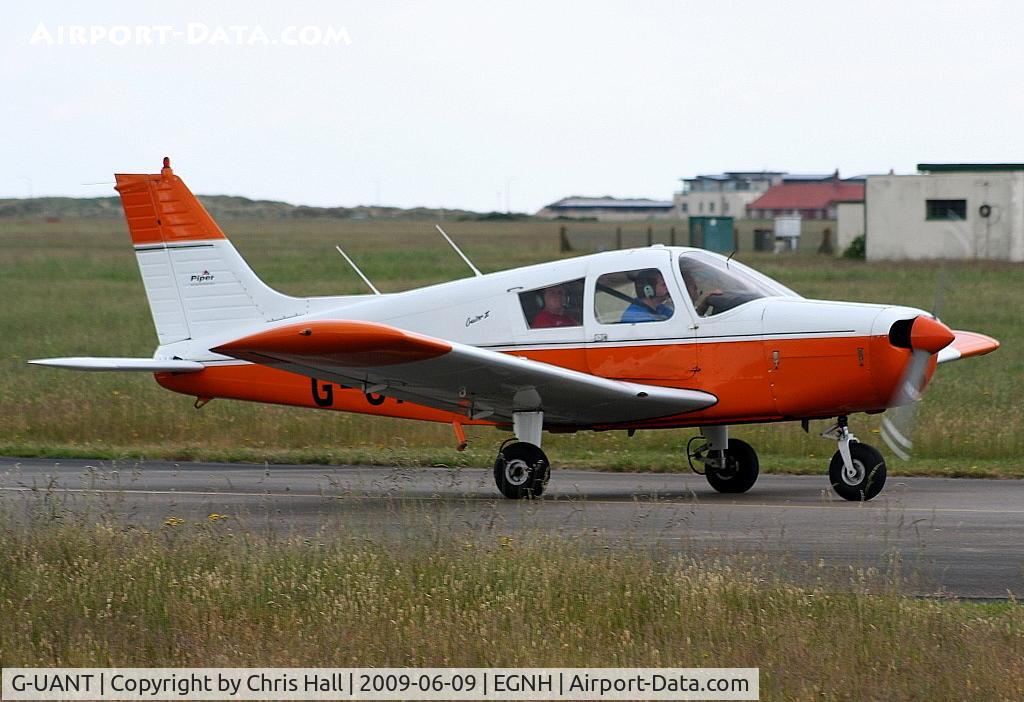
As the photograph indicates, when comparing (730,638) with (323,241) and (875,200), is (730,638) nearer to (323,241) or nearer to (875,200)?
(875,200)

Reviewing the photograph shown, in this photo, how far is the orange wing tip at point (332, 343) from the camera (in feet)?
33.2

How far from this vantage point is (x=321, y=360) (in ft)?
35.2

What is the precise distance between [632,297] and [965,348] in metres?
3.35

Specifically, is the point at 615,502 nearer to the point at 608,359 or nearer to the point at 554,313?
the point at 608,359

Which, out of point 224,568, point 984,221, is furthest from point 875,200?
point 224,568

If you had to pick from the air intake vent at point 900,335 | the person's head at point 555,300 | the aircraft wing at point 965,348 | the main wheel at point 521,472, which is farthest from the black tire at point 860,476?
the person's head at point 555,300

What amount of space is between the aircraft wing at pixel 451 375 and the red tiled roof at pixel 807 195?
438 feet

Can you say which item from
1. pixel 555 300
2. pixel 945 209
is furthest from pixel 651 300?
pixel 945 209

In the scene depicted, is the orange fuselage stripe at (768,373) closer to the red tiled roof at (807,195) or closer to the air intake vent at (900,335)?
the air intake vent at (900,335)

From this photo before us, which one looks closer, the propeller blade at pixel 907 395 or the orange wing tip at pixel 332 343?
the orange wing tip at pixel 332 343

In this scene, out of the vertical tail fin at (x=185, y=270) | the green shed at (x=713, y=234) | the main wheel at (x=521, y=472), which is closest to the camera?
the main wheel at (x=521, y=472)

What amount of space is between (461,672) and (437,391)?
559 cm

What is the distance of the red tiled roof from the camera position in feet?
475

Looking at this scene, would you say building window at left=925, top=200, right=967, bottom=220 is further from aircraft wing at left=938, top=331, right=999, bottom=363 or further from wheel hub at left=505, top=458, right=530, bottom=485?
wheel hub at left=505, top=458, right=530, bottom=485
